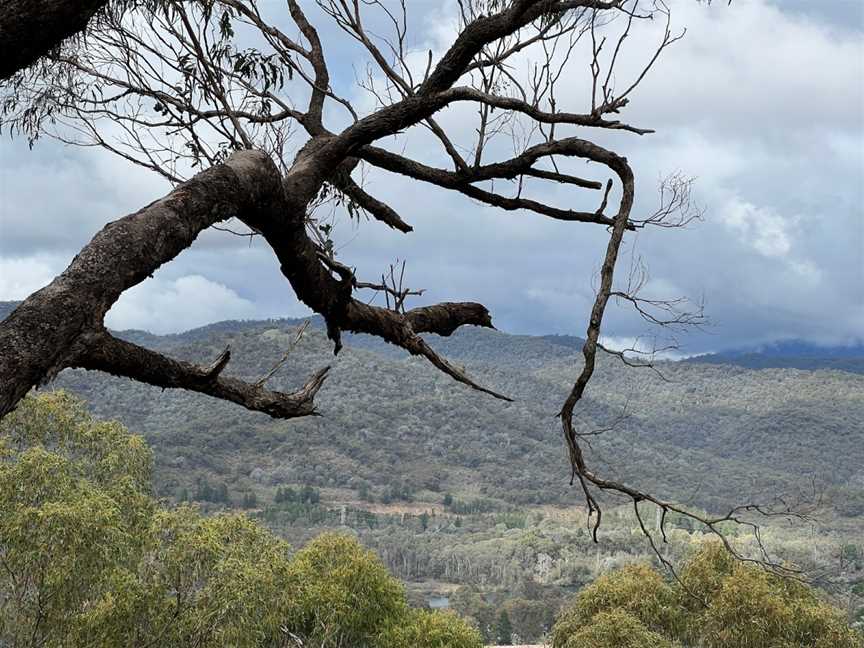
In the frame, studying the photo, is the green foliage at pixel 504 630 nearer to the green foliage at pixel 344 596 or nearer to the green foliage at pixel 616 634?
the green foliage at pixel 344 596

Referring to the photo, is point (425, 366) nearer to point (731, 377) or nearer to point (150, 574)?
point (731, 377)

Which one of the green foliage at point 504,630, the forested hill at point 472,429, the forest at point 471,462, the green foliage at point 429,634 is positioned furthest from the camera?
the forested hill at point 472,429

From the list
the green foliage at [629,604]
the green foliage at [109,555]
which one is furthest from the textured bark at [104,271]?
the green foliage at [629,604]

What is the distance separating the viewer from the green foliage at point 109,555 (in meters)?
11.1

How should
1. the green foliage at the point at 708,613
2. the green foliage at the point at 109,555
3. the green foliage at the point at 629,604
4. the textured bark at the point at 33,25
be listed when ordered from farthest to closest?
1. the green foliage at the point at 629,604
2. the green foliage at the point at 708,613
3. the green foliage at the point at 109,555
4. the textured bark at the point at 33,25

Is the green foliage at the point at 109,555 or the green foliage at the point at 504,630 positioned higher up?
the green foliage at the point at 109,555

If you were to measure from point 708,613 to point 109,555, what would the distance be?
43.5ft

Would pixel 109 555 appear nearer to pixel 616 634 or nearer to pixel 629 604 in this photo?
pixel 616 634

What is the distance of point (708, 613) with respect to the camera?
20500 mm

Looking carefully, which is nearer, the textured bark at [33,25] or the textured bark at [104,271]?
the textured bark at [104,271]

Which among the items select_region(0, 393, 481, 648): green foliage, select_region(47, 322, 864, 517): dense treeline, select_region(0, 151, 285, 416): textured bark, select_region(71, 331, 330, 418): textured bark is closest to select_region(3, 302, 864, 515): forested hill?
select_region(47, 322, 864, 517): dense treeline

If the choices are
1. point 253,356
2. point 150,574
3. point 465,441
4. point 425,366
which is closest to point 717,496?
point 465,441

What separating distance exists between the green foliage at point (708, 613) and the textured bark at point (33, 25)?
61.4ft

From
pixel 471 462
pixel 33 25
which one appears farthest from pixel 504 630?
pixel 471 462
